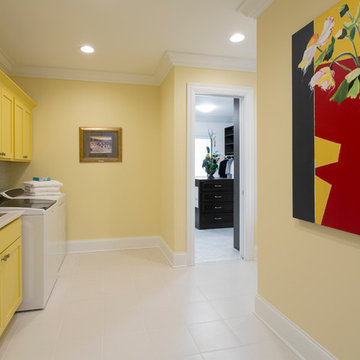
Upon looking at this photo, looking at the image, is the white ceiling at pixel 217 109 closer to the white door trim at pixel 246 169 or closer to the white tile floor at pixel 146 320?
the white door trim at pixel 246 169

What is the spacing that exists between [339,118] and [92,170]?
3.36 meters

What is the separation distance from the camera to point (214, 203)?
18.5 ft

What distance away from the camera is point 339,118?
150 cm

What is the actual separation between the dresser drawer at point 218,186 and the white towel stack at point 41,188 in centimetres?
276

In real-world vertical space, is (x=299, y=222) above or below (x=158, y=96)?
below

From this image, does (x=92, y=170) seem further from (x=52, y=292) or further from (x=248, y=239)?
(x=248, y=239)

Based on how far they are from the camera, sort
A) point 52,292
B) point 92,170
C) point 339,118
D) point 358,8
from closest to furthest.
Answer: point 358,8, point 339,118, point 52,292, point 92,170

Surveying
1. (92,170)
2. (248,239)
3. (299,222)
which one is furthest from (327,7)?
(92,170)

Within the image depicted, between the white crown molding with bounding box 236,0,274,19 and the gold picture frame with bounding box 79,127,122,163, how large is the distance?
2390 mm

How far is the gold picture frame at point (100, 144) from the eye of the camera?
13.5ft

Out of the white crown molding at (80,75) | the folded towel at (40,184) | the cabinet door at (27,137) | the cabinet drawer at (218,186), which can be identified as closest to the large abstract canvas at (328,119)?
the white crown molding at (80,75)

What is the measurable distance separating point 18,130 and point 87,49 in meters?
1.18

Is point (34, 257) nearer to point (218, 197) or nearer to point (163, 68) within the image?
point (163, 68)

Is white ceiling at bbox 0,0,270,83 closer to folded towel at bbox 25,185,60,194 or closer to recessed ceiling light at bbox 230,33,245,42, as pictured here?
recessed ceiling light at bbox 230,33,245,42
